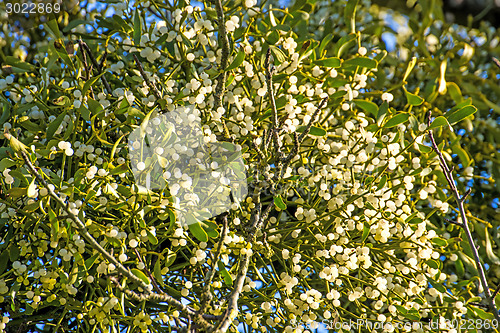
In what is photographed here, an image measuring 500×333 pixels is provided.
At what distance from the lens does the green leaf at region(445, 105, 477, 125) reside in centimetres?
53

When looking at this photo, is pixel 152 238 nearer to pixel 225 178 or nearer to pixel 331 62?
pixel 225 178

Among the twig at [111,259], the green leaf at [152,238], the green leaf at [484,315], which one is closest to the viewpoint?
the twig at [111,259]

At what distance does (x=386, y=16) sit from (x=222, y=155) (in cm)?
26

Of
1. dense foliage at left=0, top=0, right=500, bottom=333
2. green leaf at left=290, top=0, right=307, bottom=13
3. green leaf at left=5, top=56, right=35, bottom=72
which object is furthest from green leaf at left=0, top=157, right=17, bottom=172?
green leaf at left=290, top=0, right=307, bottom=13

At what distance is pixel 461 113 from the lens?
1.75 feet

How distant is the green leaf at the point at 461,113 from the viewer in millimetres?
527

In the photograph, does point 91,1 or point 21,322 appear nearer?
point 21,322

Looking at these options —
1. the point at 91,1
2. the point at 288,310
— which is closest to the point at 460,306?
the point at 288,310

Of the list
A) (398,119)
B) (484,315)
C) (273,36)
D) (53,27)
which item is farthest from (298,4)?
(484,315)

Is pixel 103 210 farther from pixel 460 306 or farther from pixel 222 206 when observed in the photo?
pixel 460 306

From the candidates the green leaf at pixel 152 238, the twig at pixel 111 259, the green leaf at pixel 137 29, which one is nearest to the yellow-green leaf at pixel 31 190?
the twig at pixel 111 259

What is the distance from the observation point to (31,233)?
0.58 metres

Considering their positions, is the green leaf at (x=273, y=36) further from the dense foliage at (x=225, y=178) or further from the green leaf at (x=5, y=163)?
the green leaf at (x=5, y=163)

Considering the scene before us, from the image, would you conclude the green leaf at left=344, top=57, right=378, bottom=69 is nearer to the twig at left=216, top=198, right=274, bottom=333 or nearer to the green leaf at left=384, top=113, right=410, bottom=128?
the green leaf at left=384, top=113, right=410, bottom=128
